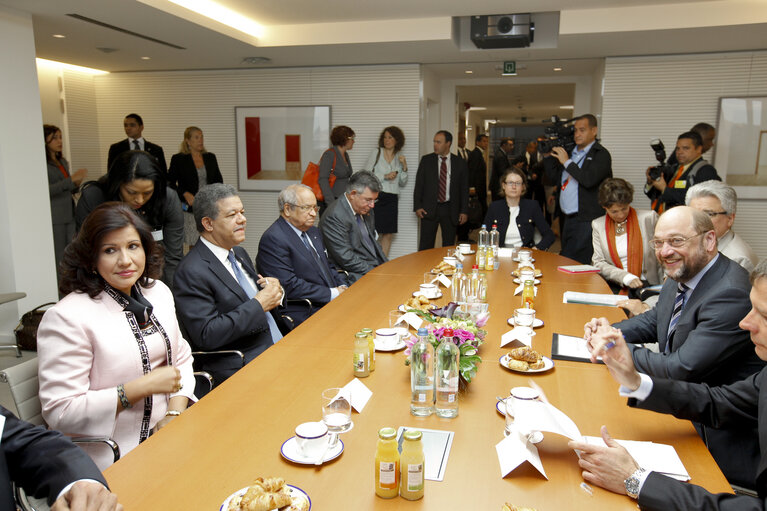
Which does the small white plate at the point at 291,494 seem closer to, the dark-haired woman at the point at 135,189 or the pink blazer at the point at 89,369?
the pink blazer at the point at 89,369

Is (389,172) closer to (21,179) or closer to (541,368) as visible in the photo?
(21,179)

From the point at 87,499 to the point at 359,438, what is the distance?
69 centimetres

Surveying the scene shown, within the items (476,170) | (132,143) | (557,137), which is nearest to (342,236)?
(557,137)

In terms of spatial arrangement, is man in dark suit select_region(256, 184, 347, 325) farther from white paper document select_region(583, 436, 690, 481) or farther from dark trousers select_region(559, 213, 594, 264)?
dark trousers select_region(559, 213, 594, 264)

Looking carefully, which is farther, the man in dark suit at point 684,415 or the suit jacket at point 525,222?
the suit jacket at point 525,222

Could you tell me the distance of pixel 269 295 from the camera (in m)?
2.79

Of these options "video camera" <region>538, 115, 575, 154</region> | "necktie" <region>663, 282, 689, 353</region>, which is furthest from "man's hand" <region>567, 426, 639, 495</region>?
"video camera" <region>538, 115, 575, 154</region>

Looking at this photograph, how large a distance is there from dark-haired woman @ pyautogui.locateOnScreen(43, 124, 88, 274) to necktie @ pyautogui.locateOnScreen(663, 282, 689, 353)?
5335mm

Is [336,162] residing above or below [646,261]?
above

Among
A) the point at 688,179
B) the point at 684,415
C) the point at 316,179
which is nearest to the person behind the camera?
the point at 684,415

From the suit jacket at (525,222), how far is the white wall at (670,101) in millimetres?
2304

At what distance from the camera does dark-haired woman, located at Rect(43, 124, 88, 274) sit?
5.38m

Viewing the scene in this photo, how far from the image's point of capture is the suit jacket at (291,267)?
3537 mm

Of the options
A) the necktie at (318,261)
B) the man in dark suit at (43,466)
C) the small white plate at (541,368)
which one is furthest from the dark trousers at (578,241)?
the man in dark suit at (43,466)
